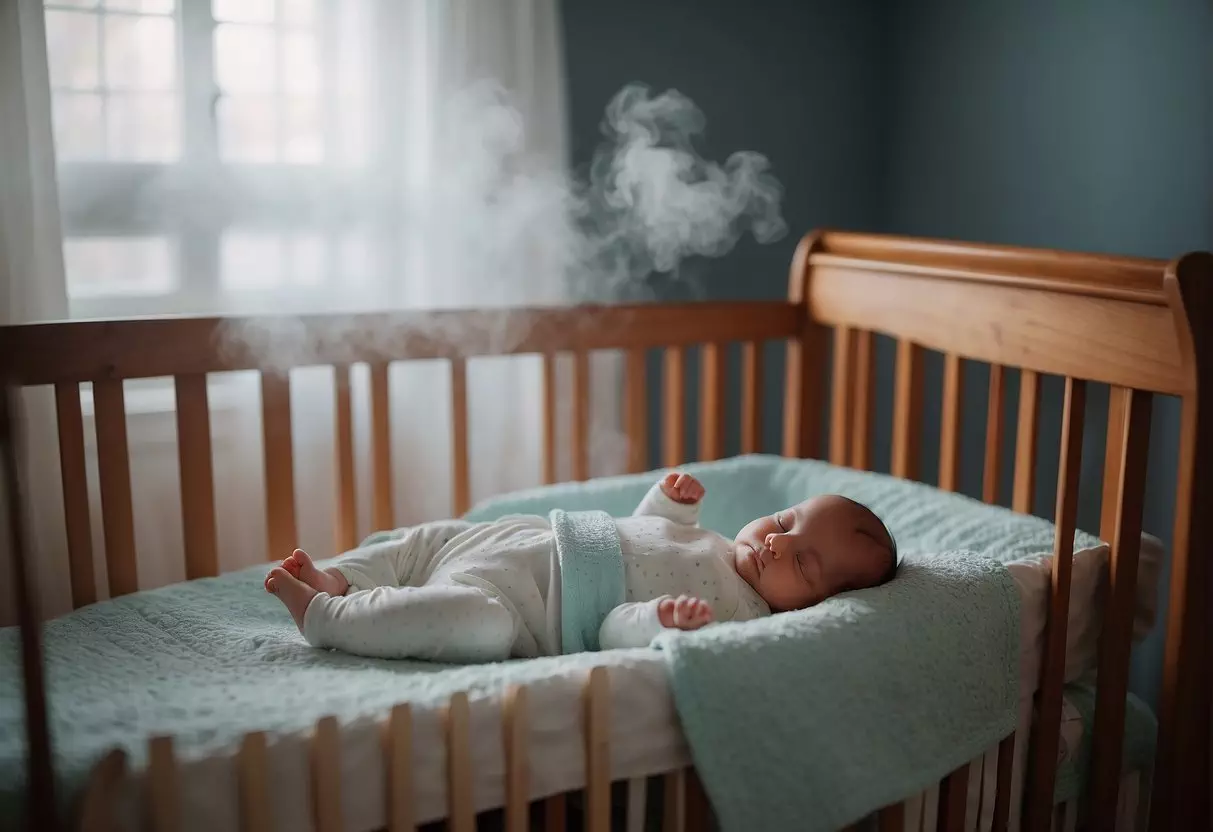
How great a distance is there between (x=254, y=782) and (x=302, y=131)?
149 cm

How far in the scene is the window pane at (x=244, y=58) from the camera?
85.9 inches

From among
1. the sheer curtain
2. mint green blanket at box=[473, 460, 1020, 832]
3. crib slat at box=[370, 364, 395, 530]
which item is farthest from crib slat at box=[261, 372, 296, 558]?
mint green blanket at box=[473, 460, 1020, 832]

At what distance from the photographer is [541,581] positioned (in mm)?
1552

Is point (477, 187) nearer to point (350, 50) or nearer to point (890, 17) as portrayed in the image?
point (350, 50)

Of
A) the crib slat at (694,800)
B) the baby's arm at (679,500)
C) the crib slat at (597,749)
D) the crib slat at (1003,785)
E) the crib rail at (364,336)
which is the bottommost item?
the crib slat at (1003,785)

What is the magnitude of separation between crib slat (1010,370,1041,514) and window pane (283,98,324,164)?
54.1 inches

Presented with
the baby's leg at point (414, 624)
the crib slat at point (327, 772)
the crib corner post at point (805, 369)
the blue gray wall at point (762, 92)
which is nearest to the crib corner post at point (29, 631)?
the crib slat at point (327, 772)

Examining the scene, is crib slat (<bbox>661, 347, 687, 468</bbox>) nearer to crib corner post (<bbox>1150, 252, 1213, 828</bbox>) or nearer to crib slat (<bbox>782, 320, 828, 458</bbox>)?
crib slat (<bbox>782, 320, 828, 458</bbox>)

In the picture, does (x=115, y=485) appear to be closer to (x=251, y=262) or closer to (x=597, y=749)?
(x=251, y=262)

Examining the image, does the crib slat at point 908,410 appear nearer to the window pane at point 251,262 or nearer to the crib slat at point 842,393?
the crib slat at point 842,393

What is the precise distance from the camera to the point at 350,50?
2.26m

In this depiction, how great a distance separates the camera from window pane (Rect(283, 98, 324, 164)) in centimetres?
226

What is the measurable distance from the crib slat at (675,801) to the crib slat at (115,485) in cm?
93

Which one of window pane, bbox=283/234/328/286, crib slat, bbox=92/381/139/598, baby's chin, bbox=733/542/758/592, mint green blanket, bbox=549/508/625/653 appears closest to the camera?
mint green blanket, bbox=549/508/625/653
